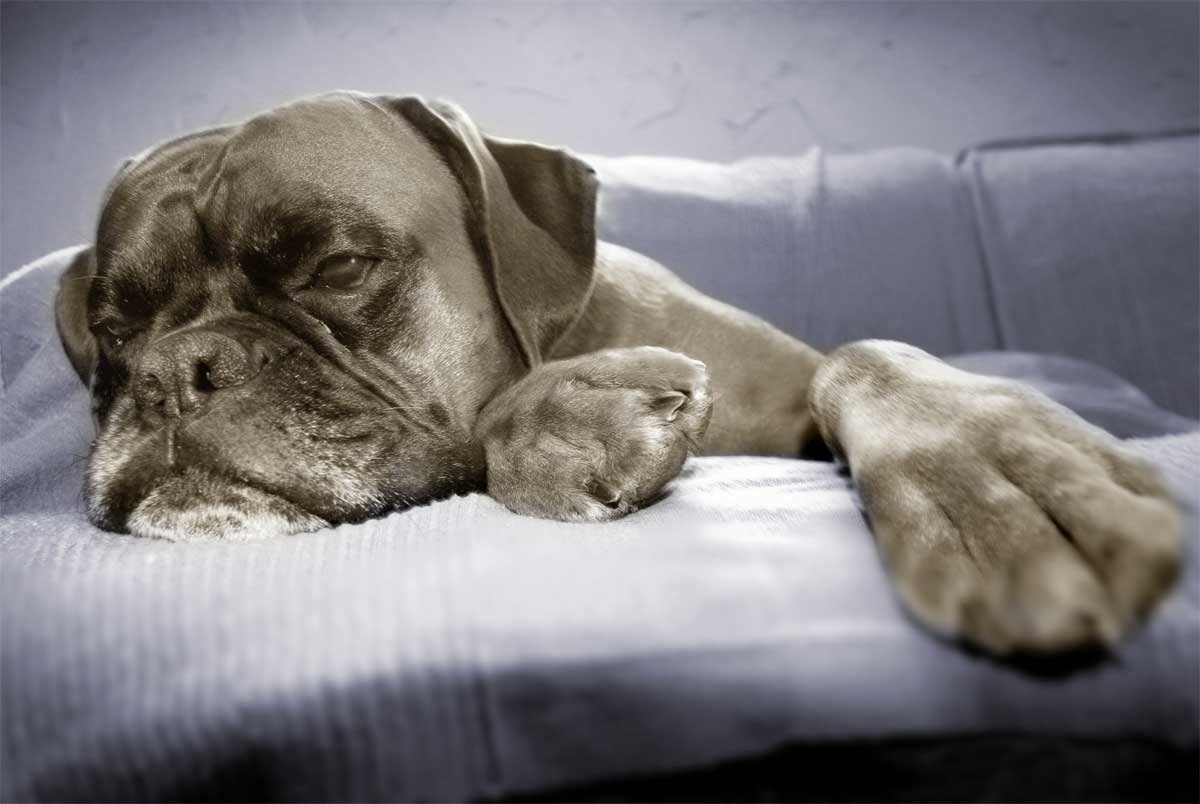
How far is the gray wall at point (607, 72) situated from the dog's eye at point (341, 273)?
5.33ft

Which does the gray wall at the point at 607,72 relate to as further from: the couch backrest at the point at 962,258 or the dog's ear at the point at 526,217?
the dog's ear at the point at 526,217

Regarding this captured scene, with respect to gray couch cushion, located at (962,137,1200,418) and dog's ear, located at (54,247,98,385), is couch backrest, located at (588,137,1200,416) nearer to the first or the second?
gray couch cushion, located at (962,137,1200,418)

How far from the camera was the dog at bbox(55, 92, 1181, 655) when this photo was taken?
0.84 meters

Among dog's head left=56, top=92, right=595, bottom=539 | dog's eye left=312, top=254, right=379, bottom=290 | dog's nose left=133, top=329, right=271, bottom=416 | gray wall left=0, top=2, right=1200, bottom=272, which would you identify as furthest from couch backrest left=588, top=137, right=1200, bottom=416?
dog's nose left=133, top=329, right=271, bottom=416

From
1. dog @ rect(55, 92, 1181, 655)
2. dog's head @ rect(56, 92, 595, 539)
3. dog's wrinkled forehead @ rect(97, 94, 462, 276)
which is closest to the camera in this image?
dog @ rect(55, 92, 1181, 655)

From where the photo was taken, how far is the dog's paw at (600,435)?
112 cm

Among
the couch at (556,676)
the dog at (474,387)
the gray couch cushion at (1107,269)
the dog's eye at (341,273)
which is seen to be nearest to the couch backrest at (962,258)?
the gray couch cushion at (1107,269)

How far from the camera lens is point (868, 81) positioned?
3.21m

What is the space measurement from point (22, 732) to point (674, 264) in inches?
77.3

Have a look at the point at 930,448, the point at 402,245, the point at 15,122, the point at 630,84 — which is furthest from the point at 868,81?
the point at 15,122

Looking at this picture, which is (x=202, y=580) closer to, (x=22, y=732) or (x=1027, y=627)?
(x=22, y=732)

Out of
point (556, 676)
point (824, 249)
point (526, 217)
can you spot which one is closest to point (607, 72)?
point (824, 249)

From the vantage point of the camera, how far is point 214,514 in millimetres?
1192

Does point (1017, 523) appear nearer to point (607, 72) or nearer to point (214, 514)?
point (214, 514)
